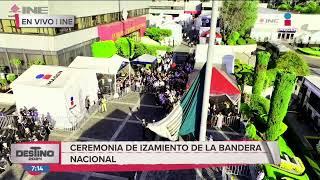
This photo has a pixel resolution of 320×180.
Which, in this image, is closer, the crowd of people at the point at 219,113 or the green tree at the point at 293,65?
the crowd of people at the point at 219,113

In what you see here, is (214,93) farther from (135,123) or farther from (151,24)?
(151,24)

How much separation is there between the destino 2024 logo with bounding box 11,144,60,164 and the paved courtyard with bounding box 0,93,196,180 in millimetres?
5121

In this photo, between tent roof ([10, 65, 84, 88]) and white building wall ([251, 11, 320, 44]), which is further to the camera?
white building wall ([251, 11, 320, 44])

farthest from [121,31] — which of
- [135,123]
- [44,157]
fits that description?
[44,157]

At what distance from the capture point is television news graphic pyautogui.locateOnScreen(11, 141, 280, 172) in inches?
311

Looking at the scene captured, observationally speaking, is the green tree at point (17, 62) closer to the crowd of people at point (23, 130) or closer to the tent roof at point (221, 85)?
the crowd of people at point (23, 130)

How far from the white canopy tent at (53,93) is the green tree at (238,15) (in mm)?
32313

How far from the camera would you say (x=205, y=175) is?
41.0ft

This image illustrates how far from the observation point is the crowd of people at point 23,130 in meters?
13.4

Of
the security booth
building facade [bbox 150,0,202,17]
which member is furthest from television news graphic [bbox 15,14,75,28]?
building facade [bbox 150,0,202,17]

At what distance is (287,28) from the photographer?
160 feet

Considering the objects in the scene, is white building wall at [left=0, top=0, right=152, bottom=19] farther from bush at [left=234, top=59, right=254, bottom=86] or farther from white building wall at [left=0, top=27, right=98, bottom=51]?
bush at [left=234, top=59, right=254, bottom=86]

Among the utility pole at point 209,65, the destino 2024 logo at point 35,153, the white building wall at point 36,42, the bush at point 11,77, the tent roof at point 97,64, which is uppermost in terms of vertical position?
A: the utility pole at point 209,65

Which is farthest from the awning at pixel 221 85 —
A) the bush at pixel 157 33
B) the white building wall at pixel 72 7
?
the bush at pixel 157 33
